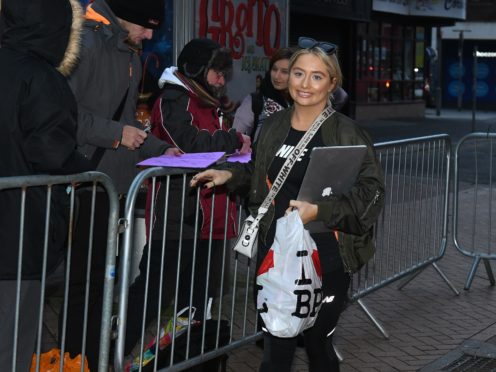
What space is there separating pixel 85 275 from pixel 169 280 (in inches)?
19.0

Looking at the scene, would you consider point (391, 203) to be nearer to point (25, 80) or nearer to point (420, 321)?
point (420, 321)

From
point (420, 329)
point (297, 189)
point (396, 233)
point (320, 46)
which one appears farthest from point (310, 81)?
point (396, 233)

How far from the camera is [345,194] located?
168 inches

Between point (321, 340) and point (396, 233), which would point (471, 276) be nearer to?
point (396, 233)

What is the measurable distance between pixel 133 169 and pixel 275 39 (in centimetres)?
381

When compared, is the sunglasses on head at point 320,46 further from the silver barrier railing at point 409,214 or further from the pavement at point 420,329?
the pavement at point 420,329

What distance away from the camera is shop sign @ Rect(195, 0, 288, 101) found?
7.69 metres

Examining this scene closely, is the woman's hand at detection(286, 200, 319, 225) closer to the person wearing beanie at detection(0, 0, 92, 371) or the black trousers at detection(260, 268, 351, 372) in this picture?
the black trousers at detection(260, 268, 351, 372)

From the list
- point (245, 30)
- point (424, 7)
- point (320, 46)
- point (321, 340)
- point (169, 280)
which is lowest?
point (321, 340)

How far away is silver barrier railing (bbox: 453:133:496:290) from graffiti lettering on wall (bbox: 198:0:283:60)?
1.89 metres

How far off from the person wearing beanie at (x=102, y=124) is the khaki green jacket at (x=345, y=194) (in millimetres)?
682

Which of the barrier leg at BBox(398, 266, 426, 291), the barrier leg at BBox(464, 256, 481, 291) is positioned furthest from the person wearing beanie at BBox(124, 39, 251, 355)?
the barrier leg at BBox(464, 256, 481, 291)

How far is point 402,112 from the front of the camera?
107ft

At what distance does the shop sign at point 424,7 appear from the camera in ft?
95.9
